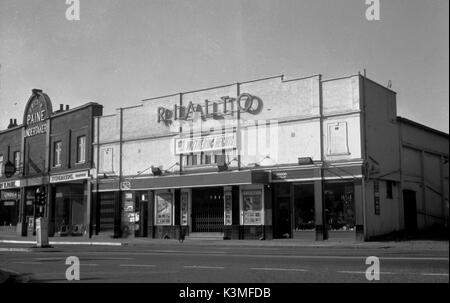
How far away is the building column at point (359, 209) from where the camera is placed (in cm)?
2662

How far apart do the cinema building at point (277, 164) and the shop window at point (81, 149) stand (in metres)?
4.55

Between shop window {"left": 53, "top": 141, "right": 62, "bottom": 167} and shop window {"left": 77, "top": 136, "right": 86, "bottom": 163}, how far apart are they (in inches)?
95.4

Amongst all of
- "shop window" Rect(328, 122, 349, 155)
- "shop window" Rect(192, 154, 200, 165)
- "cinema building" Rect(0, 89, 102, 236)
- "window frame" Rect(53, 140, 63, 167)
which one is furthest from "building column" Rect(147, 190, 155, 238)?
"shop window" Rect(328, 122, 349, 155)

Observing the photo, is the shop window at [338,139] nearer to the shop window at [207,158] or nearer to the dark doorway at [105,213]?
the shop window at [207,158]

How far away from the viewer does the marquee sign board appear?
43.0 m

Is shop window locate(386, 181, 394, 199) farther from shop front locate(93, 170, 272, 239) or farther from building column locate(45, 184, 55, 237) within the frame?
building column locate(45, 184, 55, 237)

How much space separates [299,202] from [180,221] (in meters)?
8.03

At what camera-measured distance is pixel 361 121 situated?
1068 inches

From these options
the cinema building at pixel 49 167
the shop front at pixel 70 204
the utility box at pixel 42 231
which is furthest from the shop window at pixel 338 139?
the shop front at pixel 70 204

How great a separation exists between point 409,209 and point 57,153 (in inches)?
1007

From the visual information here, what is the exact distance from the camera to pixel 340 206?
27.6 meters
